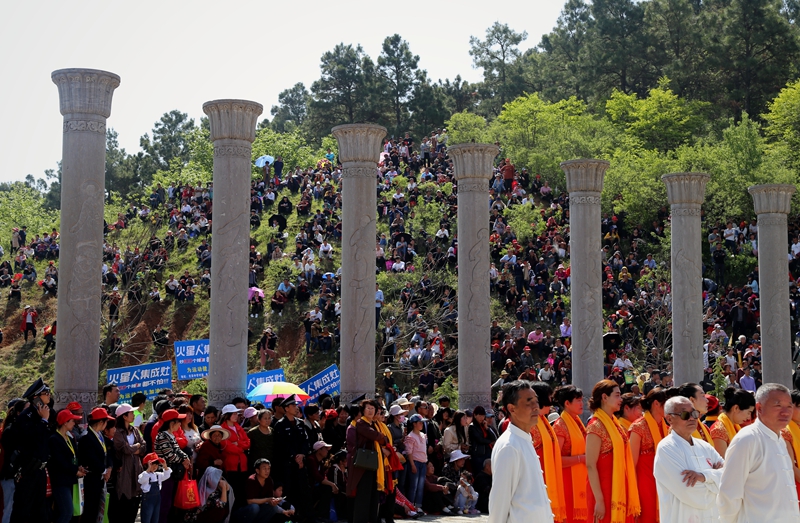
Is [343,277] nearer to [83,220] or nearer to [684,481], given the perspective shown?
[83,220]

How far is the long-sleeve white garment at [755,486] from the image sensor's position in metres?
6.27

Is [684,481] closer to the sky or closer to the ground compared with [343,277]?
closer to the ground

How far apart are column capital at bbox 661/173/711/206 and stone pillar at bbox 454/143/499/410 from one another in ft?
14.2

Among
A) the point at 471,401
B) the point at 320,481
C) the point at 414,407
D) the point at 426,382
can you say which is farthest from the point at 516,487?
the point at 426,382

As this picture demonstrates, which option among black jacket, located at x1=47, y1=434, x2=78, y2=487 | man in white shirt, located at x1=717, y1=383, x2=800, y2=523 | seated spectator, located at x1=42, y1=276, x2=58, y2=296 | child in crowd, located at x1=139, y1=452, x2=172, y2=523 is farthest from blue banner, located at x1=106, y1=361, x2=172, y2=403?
seated spectator, located at x1=42, y1=276, x2=58, y2=296

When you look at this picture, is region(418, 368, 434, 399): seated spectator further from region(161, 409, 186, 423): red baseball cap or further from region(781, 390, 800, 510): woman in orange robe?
region(781, 390, 800, 510): woman in orange robe

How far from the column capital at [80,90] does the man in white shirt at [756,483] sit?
11110mm

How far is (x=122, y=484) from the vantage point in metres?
11.0

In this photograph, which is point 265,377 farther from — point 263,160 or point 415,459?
point 263,160

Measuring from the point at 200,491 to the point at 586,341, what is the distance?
10.0 m

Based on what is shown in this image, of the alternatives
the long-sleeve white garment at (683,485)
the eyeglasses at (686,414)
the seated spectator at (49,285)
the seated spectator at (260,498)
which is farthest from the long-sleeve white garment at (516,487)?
the seated spectator at (49,285)

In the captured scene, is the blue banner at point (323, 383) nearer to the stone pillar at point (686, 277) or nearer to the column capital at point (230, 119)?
the column capital at point (230, 119)

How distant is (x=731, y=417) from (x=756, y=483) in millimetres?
2672

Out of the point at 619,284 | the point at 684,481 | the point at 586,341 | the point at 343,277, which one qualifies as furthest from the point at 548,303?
the point at 684,481
